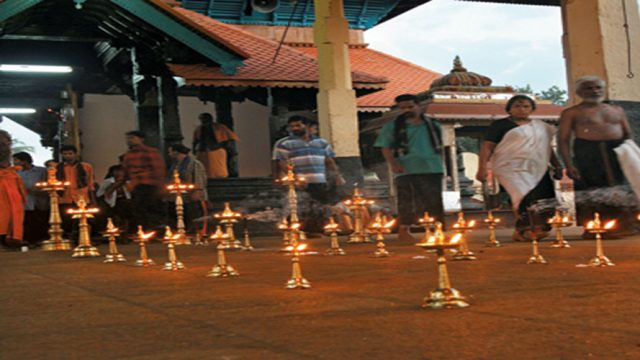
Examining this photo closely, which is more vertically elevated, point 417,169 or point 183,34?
point 183,34

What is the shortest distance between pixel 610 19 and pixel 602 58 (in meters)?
0.68

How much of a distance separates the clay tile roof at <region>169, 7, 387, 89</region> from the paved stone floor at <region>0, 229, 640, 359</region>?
10.5 metres

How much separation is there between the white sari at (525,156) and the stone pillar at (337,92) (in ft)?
21.9

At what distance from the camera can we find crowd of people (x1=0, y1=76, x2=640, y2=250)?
411 inches

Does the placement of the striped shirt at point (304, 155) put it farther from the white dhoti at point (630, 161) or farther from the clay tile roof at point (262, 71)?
the clay tile roof at point (262, 71)

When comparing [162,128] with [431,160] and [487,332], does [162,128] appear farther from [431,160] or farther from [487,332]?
[487,332]

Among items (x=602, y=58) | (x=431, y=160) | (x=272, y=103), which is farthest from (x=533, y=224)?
(x=272, y=103)

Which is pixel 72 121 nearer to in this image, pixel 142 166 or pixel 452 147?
pixel 142 166

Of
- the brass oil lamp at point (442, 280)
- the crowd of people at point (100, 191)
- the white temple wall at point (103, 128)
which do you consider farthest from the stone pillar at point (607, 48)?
the white temple wall at point (103, 128)

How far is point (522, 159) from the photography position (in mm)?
10477

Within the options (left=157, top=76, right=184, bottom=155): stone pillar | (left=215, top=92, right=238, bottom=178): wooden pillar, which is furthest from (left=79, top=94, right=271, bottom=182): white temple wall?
(left=157, top=76, right=184, bottom=155): stone pillar

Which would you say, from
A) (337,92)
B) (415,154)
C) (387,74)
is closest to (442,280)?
(415,154)

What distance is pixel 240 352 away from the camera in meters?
3.16

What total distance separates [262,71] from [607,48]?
8.80m
